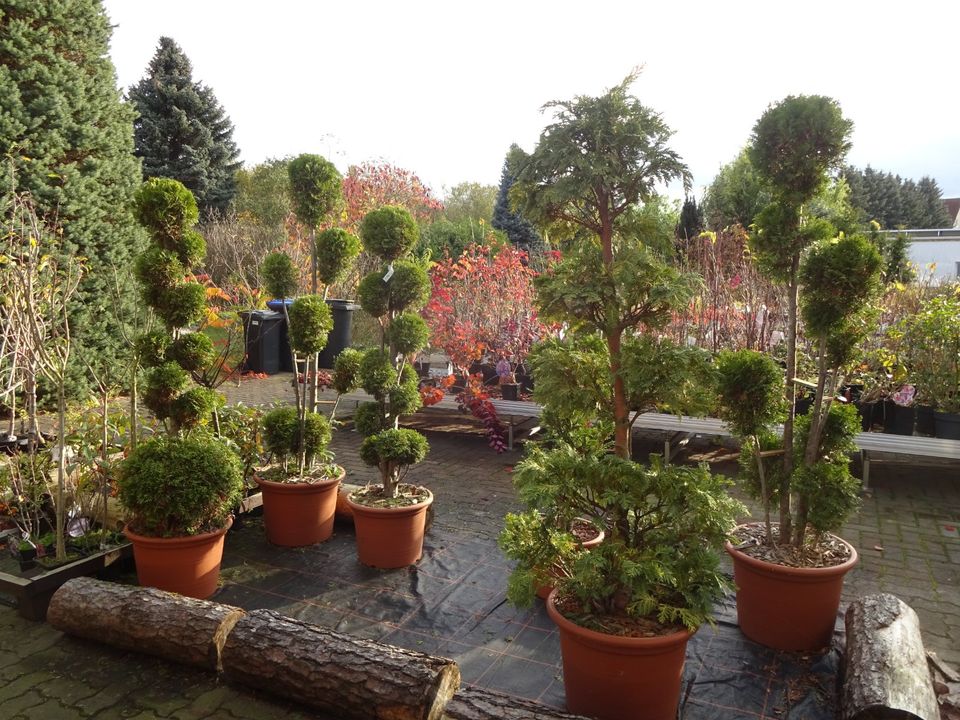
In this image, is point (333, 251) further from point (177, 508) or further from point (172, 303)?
point (177, 508)

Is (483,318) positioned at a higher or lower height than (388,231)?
lower

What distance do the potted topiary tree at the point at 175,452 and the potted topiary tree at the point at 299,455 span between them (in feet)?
1.61

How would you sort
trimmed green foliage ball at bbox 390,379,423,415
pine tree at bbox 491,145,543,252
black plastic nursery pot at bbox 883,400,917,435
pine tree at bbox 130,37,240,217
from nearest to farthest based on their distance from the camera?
trimmed green foliage ball at bbox 390,379,423,415 → black plastic nursery pot at bbox 883,400,917,435 → pine tree at bbox 130,37,240,217 → pine tree at bbox 491,145,543,252

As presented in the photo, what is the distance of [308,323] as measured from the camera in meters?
4.24

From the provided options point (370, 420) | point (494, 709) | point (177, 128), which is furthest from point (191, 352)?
point (177, 128)

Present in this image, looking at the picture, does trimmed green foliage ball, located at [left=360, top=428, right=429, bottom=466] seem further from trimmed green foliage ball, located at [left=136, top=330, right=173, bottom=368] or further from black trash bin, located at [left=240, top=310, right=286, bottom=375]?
black trash bin, located at [left=240, top=310, right=286, bottom=375]

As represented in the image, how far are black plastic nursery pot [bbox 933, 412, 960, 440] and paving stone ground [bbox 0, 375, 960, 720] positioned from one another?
2.40 ft

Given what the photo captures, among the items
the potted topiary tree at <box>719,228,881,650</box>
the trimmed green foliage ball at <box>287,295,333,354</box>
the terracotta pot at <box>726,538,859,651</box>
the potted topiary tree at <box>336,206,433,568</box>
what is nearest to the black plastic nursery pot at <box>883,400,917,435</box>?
the potted topiary tree at <box>719,228,881,650</box>

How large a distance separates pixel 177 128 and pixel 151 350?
1825 cm

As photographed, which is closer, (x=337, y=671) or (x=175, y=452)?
(x=337, y=671)

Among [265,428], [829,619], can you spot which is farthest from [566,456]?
[265,428]

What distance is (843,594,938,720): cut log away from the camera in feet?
7.89

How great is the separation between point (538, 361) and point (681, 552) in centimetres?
101

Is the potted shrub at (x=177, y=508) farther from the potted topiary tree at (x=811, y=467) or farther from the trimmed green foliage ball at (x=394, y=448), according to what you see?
the potted topiary tree at (x=811, y=467)
